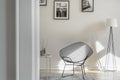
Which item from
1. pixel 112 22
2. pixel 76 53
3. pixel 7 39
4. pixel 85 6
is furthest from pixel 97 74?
pixel 7 39

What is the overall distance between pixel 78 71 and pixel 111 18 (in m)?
1.57

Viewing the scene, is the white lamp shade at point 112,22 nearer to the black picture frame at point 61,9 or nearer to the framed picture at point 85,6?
the framed picture at point 85,6

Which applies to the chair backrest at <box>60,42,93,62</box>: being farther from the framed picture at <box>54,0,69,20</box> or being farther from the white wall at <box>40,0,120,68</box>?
the framed picture at <box>54,0,69,20</box>

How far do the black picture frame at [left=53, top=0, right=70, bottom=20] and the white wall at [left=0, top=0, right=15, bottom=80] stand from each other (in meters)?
4.93

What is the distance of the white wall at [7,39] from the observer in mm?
513

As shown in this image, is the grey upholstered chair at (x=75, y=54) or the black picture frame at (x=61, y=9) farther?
the black picture frame at (x=61, y=9)

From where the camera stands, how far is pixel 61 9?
5395mm

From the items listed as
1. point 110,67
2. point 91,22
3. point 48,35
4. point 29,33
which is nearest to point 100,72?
point 110,67

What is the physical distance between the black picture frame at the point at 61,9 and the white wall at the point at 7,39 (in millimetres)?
4933

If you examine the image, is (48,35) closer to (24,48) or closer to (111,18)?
(111,18)

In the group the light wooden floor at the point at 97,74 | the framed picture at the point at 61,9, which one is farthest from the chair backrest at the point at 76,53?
the framed picture at the point at 61,9

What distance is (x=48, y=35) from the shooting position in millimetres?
5512

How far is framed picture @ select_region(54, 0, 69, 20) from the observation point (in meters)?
5.39

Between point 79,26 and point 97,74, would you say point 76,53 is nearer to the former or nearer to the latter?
point 97,74
